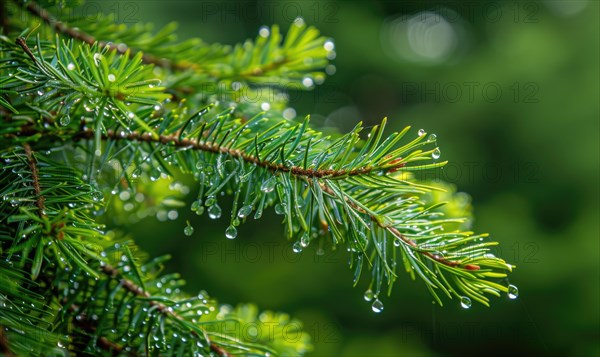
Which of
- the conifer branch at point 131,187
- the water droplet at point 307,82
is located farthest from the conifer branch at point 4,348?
the water droplet at point 307,82

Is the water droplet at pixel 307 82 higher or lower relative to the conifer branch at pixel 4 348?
higher

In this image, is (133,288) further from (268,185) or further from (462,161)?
(462,161)

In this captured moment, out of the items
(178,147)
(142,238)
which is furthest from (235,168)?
(142,238)

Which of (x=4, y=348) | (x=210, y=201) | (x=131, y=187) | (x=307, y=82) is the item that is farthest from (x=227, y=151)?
(x=307, y=82)

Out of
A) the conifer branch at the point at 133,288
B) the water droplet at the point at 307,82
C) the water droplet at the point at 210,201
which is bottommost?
the conifer branch at the point at 133,288

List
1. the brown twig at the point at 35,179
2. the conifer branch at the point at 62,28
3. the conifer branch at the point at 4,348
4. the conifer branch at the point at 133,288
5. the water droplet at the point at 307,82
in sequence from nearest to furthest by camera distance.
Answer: the conifer branch at the point at 4,348
the brown twig at the point at 35,179
the conifer branch at the point at 133,288
the conifer branch at the point at 62,28
the water droplet at the point at 307,82

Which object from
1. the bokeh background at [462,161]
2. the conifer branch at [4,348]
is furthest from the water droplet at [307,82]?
the bokeh background at [462,161]

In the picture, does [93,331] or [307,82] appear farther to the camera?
[307,82]

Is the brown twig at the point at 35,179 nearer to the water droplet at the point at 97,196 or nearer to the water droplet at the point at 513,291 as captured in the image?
the water droplet at the point at 97,196

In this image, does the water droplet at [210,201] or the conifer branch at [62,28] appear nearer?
the water droplet at [210,201]

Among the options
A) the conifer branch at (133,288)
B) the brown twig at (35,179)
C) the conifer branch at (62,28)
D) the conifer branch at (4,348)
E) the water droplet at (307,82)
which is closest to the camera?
the conifer branch at (4,348)
